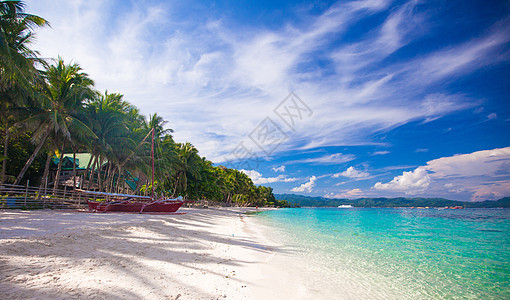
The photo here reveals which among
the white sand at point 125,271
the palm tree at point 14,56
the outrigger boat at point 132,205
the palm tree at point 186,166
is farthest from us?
the palm tree at point 186,166

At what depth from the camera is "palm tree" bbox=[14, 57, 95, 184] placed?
52.1 ft

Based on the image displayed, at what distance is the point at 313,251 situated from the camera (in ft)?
31.0

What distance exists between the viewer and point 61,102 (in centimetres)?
1706

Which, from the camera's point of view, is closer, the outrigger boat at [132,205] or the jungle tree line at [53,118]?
the jungle tree line at [53,118]

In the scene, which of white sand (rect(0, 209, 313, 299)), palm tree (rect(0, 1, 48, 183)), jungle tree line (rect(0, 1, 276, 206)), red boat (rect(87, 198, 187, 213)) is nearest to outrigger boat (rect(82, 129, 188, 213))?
red boat (rect(87, 198, 187, 213))

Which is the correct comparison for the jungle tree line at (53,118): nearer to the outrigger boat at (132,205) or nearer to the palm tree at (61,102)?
the palm tree at (61,102)

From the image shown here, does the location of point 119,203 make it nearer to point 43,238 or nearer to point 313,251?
point 43,238

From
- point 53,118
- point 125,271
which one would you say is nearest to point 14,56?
point 53,118

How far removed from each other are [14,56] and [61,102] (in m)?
6.88

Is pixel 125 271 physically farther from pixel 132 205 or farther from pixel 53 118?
pixel 53 118

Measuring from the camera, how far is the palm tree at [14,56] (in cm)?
1065

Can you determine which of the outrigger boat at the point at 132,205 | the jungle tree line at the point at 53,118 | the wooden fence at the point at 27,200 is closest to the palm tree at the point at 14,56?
the jungle tree line at the point at 53,118

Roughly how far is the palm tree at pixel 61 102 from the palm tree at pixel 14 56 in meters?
1.42

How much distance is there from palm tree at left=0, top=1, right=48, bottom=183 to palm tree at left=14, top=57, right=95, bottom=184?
1.42 meters
